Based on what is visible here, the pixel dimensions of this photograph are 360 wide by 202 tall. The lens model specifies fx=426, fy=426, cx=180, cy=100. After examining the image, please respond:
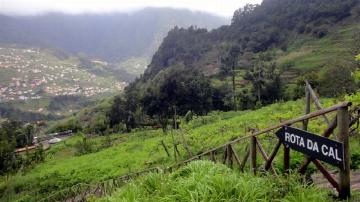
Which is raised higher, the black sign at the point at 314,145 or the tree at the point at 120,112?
the black sign at the point at 314,145

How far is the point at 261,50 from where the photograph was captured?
106062 mm

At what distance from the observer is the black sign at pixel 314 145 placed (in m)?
5.48

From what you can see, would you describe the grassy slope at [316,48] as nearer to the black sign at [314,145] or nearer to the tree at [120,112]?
the tree at [120,112]

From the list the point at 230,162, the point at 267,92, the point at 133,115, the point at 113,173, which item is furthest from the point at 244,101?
the point at 230,162

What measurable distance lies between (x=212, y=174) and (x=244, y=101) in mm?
55869

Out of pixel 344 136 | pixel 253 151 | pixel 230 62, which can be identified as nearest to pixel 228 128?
pixel 253 151

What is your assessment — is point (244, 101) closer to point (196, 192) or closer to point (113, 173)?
point (113, 173)

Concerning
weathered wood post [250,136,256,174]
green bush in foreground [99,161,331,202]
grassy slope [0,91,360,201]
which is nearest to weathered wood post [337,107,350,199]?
green bush in foreground [99,161,331,202]

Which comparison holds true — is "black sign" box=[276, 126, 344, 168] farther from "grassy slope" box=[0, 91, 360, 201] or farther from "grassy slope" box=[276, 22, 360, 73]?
"grassy slope" box=[276, 22, 360, 73]

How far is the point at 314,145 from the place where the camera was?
586 cm

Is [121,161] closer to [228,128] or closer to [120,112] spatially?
[228,128]

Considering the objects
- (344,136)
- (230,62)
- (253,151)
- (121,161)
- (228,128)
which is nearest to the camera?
(344,136)

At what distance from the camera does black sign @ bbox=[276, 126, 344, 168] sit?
5.48 m

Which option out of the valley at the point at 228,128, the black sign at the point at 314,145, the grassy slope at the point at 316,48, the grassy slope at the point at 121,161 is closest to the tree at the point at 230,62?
the valley at the point at 228,128
